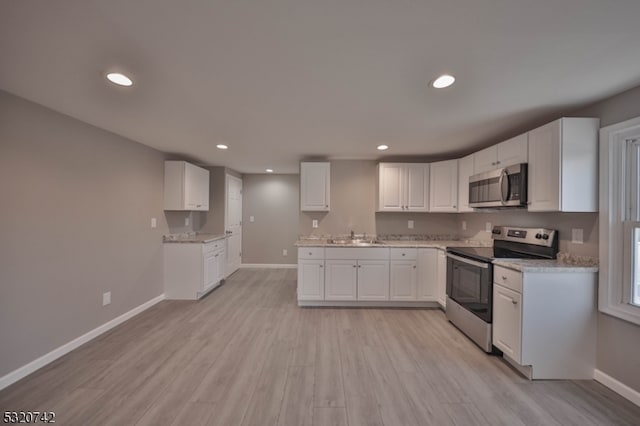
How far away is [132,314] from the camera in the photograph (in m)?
Result: 3.28

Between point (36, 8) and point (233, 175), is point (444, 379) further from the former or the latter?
point (233, 175)

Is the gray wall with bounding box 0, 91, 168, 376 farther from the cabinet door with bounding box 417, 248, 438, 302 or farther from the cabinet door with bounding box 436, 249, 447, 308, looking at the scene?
the cabinet door with bounding box 436, 249, 447, 308

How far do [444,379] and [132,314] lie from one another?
365cm

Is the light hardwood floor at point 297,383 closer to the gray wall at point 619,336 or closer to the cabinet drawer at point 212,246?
the gray wall at point 619,336

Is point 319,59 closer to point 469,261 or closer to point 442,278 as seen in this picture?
point 469,261

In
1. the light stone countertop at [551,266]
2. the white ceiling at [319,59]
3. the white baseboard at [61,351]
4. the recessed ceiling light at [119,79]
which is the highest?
the white ceiling at [319,59]

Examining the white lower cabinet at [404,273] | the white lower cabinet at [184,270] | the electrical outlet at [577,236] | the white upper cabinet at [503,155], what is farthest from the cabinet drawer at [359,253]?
the white lower cabinet at [184,270]

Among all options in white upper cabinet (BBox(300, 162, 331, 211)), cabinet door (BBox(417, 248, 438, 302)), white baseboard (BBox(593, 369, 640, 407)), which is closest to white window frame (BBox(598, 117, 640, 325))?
white baseboard (BBox(593, 369, 640, 407))

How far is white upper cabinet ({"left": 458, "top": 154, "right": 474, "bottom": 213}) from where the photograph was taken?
3387mm

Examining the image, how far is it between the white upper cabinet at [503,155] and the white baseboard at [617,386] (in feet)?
6.16

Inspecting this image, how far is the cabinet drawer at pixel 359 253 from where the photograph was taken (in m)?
3.60

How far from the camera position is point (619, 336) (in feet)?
6.37

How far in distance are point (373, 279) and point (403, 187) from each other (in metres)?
1.48

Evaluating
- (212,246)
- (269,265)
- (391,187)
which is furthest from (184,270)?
(391,187)
